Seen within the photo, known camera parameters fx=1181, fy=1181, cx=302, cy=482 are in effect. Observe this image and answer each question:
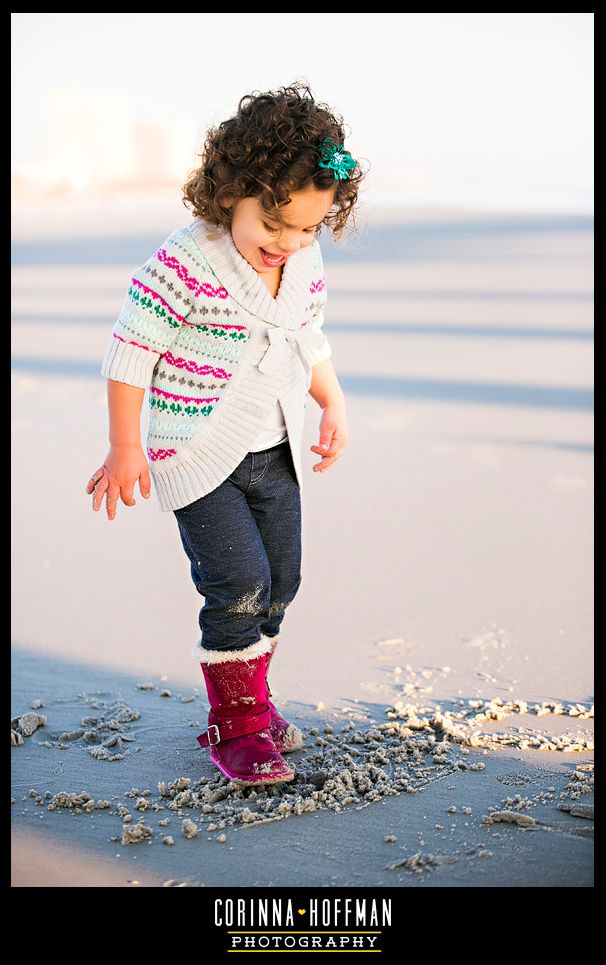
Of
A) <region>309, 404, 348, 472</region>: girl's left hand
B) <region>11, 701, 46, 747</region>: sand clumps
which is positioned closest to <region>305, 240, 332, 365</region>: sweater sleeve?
<region>309, 404, 348, 472</region>: girl's left hand

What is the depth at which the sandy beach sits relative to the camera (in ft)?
6.72

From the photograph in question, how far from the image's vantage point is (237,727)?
241 centimetres

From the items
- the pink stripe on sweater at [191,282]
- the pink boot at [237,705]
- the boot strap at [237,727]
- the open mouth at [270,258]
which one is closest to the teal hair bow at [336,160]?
the open mouth at [270,258]

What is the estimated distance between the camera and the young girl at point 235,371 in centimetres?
226

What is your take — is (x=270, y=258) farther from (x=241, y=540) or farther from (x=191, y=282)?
(x=241, y=540)

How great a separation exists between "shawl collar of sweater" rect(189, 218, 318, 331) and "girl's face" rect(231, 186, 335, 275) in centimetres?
2

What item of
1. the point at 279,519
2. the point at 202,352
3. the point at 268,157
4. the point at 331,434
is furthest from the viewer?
the point at 331,434

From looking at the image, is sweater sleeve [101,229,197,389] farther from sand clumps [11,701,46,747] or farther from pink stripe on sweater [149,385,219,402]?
sand clumps [11,701,46,747]

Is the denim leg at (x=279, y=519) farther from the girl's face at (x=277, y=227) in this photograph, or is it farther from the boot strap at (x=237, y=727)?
the girl's face at (x=277, y=227)

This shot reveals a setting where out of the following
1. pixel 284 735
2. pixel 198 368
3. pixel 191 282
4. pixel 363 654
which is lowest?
pixel 284 735

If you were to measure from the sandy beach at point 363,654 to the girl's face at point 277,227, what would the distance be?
1.03 m

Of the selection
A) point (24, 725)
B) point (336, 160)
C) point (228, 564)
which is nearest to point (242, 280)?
point (336, 160)

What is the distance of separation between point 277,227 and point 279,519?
620 millimetres

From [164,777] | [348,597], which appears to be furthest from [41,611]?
[164,777]
